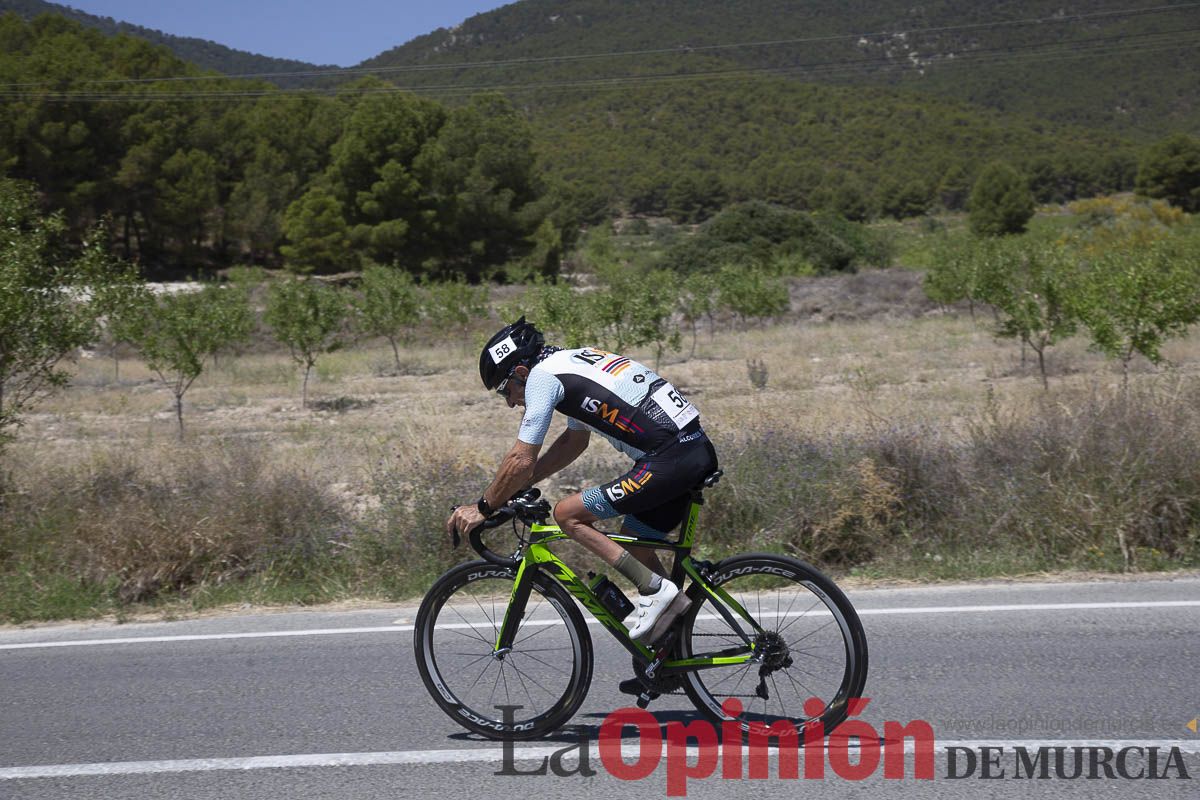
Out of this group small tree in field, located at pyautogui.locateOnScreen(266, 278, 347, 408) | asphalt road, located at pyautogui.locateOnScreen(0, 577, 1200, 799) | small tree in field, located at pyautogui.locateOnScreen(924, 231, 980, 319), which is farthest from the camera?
small tree in field, located at pyautogui.locateOnScreen(924, 231, 980, 319)

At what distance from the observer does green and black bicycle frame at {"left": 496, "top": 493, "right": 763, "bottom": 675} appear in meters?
4.37

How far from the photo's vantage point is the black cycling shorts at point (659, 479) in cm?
425

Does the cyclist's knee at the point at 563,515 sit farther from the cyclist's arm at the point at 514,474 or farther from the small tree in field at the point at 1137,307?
the small tree in field at the point at 1137,307

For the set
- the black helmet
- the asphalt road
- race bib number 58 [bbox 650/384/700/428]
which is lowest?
the asphalt road

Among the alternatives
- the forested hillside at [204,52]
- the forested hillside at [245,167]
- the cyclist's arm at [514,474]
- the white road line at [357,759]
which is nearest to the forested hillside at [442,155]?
the forested hillside at [245,167]

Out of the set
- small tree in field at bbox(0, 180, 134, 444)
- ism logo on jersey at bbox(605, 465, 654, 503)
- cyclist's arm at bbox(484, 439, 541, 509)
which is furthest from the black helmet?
small tree in field at bbox(0, 180, 134, 444)

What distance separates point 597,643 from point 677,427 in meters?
2.06

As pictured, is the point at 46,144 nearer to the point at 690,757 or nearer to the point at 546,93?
the point at 690,757

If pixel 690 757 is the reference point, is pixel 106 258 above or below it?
above

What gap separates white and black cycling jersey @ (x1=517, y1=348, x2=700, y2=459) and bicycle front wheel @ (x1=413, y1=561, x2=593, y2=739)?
0.77m

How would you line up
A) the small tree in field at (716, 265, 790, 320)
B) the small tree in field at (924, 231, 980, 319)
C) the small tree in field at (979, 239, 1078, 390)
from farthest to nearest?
1. the small tree in field at (716, 265, 790, 320)
2. the small tree in field at (924, 231, 980, 319)
3. the small tree in field at (979, 239, 1078, 390)

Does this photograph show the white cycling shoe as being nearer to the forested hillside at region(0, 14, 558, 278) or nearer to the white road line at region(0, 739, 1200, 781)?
the white road line at region(0, 739, 1200, 781)

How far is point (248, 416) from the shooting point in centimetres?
2245

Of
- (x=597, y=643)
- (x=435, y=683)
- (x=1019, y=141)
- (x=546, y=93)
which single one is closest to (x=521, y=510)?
(x=435, y=683)
